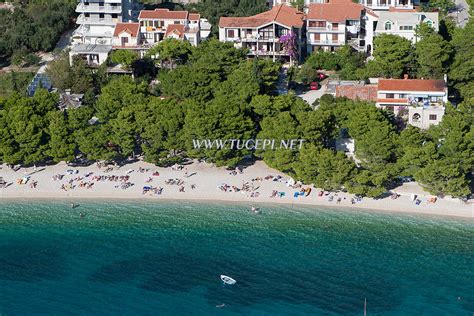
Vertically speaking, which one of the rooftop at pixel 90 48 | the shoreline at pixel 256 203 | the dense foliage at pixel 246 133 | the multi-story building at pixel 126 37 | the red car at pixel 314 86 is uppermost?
the multi-story building at pixel 126 37

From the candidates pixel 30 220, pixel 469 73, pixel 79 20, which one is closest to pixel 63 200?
pixel 30 220

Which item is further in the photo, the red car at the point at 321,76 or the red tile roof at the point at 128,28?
the red tile roof at the point at 128,28

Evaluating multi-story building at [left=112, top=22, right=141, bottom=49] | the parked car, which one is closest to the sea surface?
the parked car

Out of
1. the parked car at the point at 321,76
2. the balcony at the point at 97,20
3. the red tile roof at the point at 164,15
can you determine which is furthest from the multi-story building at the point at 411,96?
the balcony at the point at 97,20

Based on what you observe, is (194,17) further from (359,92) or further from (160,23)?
(359,92)

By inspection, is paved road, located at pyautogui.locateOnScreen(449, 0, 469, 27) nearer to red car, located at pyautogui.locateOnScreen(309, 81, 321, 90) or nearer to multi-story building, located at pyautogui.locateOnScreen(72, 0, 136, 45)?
red car, located at pyautogui.locateOnScreen(309, 81, 321, 90)

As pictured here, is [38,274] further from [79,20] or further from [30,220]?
[79,20]

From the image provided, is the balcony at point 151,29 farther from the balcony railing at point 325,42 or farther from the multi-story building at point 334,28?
the balcony railing at point 325,42
